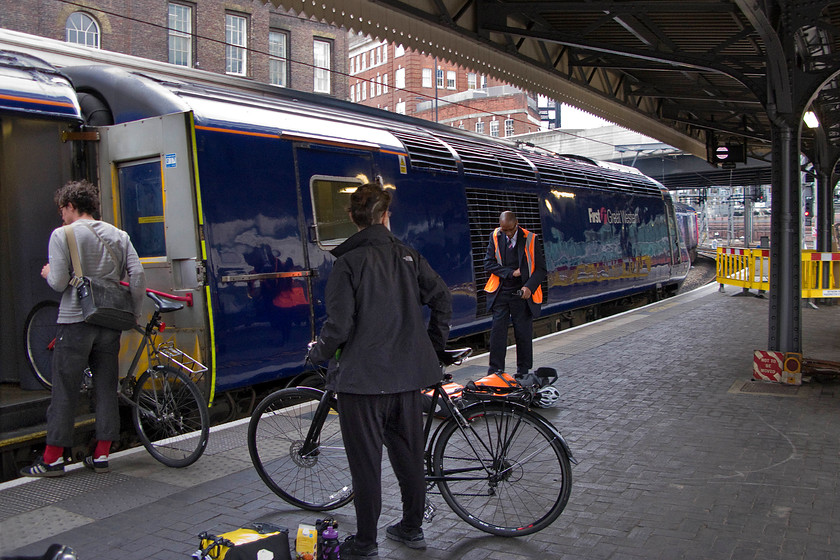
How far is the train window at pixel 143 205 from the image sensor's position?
19.5 feet

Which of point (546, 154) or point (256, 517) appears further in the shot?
point (546, 154)

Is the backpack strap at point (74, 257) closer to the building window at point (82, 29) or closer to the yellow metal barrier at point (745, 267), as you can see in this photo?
the yellow metal barrier at point (745, 267)

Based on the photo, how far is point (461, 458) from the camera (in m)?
3.97

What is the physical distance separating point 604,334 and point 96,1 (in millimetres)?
19440

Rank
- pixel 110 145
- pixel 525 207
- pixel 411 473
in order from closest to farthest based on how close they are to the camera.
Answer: pixel 411 473 → pixel 110 145 → pixel 525 207

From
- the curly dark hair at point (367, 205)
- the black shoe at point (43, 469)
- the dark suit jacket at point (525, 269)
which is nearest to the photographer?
the curly dark hair at point (367, 205)

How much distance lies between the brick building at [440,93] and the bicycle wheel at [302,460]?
67.4 metres

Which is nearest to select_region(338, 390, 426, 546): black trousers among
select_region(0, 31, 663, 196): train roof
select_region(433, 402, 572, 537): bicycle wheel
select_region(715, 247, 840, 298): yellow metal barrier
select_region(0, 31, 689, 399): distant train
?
select_region(433, 402, 572, 537): bicycle wheel

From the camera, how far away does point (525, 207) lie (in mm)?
10977

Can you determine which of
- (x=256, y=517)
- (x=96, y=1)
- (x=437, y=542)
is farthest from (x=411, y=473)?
(x=96, y=1)

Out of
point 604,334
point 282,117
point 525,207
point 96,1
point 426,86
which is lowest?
point 604,334

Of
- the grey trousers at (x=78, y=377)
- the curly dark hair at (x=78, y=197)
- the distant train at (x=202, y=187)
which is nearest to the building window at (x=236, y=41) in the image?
the distant train at (x=202, y=187)

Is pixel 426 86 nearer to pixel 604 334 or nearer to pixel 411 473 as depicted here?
pixel 604 334

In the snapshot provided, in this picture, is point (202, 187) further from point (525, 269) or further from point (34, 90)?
point (525, 269)
